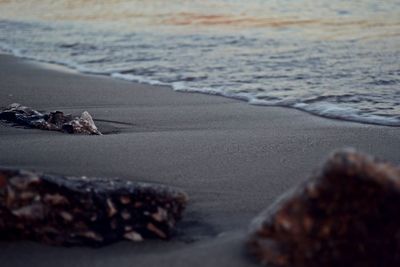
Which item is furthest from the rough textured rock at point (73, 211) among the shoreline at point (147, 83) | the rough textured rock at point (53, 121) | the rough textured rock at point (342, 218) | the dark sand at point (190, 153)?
the shoreline at point (147, 83)

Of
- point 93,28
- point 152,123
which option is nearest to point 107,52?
point 93,28

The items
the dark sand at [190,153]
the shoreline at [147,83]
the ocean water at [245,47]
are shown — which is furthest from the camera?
the ocean water at [245,47]

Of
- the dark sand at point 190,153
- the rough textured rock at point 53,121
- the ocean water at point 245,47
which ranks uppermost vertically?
the ocean water at point 245,47

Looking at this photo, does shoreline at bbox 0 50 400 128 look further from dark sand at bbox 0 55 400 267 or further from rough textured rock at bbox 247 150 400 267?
rough textured rock at bbox 247 150 400 267

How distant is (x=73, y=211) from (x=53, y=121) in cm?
188

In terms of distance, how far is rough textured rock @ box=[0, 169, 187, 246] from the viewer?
2.03 meters

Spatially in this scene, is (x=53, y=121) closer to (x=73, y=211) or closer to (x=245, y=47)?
(x=73, y=211)

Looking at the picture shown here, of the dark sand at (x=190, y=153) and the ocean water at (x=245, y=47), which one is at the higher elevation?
the ocean water at (x=245, y=47)

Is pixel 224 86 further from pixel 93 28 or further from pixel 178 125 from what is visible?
pixel 93 28

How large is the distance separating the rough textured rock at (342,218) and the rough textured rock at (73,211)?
1.73 feet

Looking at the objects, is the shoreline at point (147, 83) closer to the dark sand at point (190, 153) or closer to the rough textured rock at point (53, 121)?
the dark sand at point (190, 153)

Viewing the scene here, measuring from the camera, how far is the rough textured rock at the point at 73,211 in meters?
2.03

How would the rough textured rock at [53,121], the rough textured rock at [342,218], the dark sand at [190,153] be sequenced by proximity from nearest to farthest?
the rough textured rock at [342,218] < the dark sand at [190,153] < the rough textured rock at [53,121]

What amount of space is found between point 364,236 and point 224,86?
419 cm
